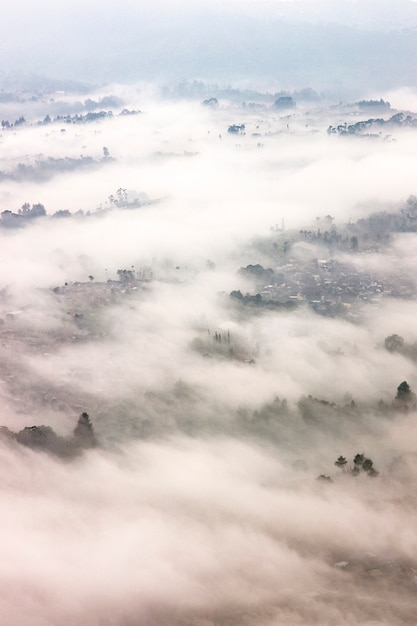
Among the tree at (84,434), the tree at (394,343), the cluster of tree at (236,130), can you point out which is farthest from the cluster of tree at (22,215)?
the tree at (394,343)

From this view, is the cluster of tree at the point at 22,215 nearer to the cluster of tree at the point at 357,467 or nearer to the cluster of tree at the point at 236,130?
the cluster of tree at the point at 236,130

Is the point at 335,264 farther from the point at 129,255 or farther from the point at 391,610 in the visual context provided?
the point at 391,610

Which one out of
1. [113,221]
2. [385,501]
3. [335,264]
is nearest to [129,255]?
[113,221]

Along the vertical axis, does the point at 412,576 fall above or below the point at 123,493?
below

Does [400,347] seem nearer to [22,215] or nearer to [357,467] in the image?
[357,467]

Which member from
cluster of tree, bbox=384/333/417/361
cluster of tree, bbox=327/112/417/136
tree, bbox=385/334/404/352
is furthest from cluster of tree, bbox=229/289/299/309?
cluster of tree, bbox=327/112/417/136

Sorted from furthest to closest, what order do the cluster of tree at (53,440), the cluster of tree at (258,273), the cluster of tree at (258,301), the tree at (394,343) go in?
the cluster of tree at (258,273)
the cluster of tree at (258,301)
the tree at (394,343)
the cluster of tree at (53,440)
